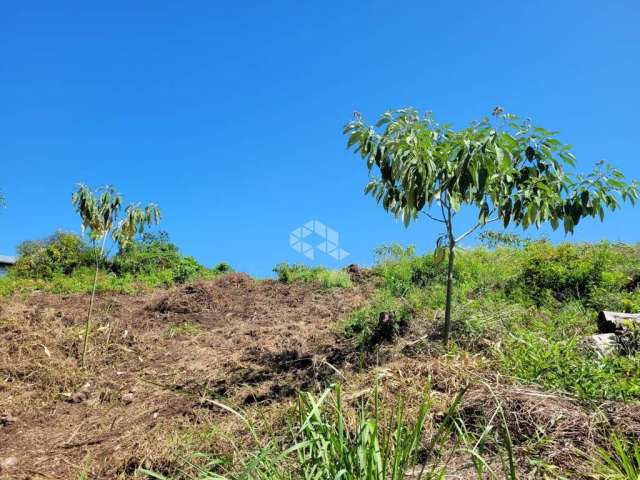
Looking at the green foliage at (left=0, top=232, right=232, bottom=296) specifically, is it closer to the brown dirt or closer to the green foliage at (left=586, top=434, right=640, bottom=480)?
the brown dirt

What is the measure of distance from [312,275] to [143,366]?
15.4 feet

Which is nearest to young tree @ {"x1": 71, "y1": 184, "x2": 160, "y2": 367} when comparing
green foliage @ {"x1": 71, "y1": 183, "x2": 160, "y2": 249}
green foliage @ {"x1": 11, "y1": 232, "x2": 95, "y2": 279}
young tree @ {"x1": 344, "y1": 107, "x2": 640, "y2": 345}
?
green foliage @ {"x1": 71, "y1": 183, "x2": 160, "y2": 249}

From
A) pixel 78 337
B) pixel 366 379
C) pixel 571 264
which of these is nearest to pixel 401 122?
pixel 366 379

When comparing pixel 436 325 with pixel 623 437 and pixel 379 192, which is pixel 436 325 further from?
pixel 623 437

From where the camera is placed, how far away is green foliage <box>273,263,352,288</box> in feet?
31.6

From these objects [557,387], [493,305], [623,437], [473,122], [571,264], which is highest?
[473,122]

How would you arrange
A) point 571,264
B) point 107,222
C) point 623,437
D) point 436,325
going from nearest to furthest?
point 623,437 < point 436,325 < point 107,222 < point 571,264

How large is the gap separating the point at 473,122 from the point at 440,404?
2436mm

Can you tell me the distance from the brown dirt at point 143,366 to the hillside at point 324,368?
0.07ft

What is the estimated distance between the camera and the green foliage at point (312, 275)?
962 centimetres

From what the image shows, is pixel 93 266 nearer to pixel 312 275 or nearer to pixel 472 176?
pixel 312 275

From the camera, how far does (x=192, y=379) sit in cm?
558

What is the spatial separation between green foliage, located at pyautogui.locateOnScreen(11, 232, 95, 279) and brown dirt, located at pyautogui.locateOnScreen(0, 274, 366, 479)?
→ 460 centimetres

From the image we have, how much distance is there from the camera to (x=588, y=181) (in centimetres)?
497
